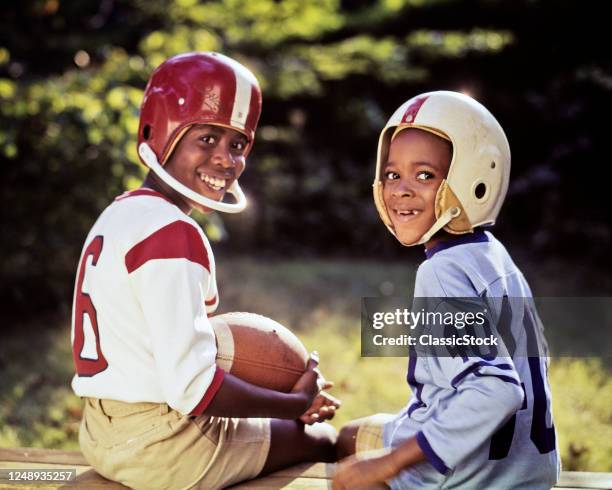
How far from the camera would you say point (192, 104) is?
119 inches

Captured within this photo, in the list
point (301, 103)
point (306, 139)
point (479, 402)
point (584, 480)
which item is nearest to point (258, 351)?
point (479, 402)

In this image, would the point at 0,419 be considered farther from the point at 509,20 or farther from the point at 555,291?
the point at 509,20

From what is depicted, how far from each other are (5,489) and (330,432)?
4.36 ft

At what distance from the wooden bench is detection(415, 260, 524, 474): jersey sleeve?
2.54 ft

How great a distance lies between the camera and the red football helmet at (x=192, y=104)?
302 centimetres

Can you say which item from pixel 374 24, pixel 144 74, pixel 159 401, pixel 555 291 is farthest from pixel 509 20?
pixel 159 401

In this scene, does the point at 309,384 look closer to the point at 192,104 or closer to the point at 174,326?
the point at 174,326

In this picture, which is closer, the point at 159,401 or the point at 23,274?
the point at 159,401

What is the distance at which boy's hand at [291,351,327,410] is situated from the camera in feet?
9.80

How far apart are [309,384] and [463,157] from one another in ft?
3.48

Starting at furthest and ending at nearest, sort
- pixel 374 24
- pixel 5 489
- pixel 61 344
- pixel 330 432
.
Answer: pixel 374 24
pixel 61 344
pixel 330 432
pixel 5 489

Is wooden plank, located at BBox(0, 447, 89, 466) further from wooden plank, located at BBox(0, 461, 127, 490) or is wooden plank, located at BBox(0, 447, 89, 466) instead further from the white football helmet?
the white football helmet

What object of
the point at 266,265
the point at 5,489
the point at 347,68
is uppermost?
the point at 347,68

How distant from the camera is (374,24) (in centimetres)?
1070
